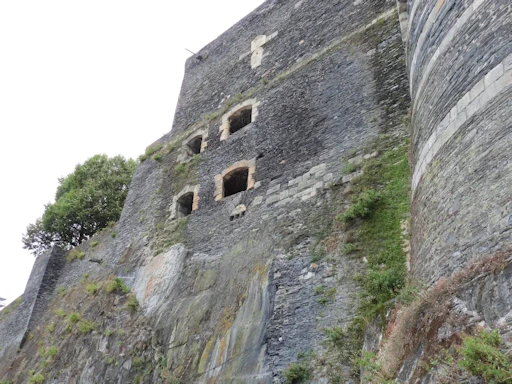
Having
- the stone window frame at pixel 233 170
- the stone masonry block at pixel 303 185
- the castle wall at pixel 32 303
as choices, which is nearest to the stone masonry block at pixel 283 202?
the stone masonry block at pixel 303 185

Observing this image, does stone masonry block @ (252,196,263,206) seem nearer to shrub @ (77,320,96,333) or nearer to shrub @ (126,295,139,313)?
shrub @ (126,295,139,313)

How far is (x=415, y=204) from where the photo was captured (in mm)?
6805

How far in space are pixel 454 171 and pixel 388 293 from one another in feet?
6.08

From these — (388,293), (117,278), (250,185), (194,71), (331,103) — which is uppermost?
(194,71)

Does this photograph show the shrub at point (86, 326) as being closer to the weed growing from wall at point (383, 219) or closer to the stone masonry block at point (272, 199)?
the stone masonry block at point (272, 199)

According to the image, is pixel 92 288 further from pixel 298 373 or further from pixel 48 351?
pixel 298 373

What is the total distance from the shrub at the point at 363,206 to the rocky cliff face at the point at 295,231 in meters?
0.02

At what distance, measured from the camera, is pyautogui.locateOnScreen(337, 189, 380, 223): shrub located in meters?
8.02

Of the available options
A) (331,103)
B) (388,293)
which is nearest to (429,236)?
(388,293)

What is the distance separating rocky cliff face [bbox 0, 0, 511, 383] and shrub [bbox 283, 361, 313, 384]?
0.02 metres

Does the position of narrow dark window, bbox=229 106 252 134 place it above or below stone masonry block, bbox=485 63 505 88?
above

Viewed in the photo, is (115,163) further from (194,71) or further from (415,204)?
(415,204)

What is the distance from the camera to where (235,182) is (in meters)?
12.0

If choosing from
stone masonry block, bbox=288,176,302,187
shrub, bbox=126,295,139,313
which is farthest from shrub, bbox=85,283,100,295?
stone masonry block, bbox=288,176,302,187
